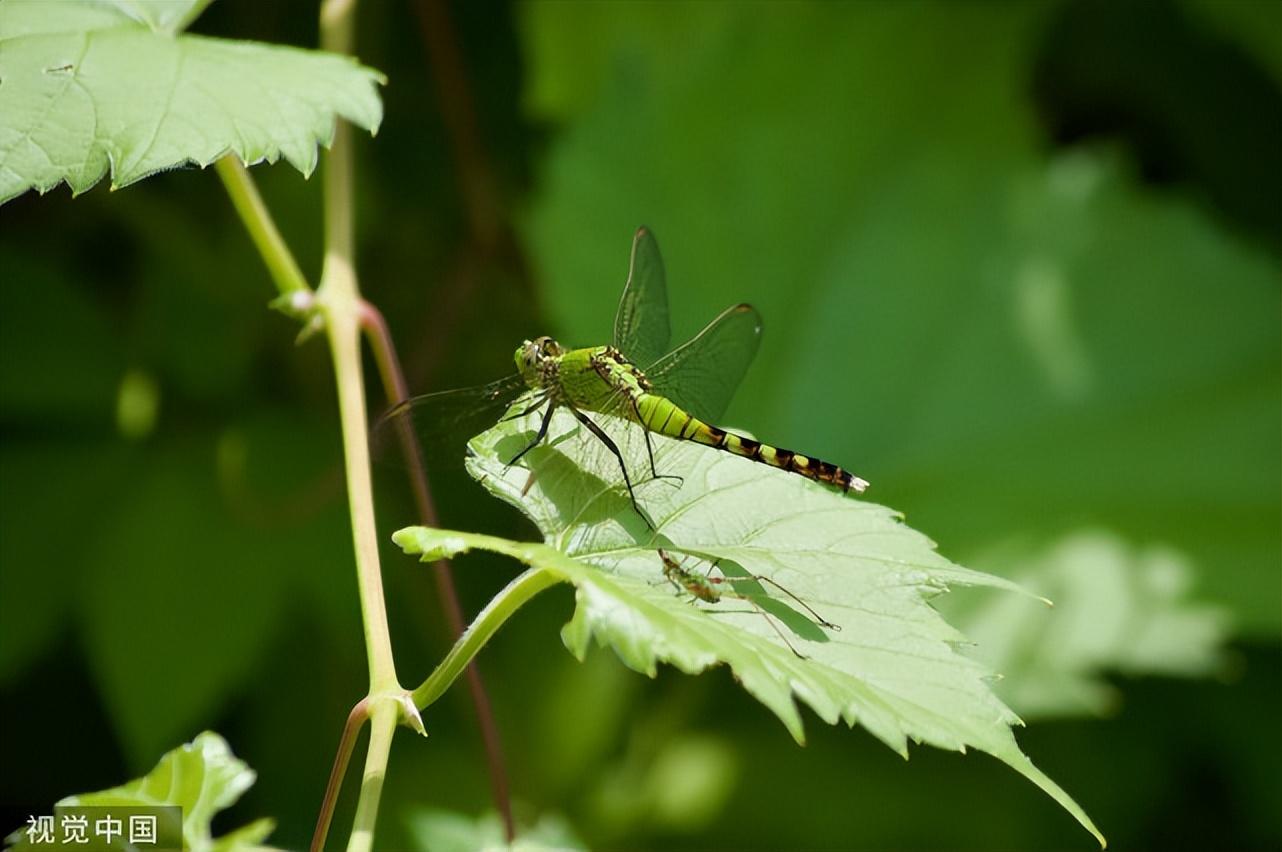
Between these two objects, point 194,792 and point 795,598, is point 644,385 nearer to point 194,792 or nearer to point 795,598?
point 795,598

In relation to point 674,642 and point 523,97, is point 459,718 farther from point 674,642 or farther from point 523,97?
point 674,642

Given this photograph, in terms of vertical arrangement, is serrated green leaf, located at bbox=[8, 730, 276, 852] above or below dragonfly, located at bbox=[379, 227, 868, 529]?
below

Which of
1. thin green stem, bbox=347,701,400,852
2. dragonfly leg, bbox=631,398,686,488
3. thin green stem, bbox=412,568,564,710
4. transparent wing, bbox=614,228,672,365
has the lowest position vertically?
thin green stem, bbox=347,701,400,852

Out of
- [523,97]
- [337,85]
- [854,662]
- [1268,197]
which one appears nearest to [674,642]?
[854,662]

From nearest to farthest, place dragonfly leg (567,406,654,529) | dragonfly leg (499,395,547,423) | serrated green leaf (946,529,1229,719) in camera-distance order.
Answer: dragonfly leg (567,406,654,529) < dragonfly leg (499,395,547,423) < serrated green leaf (946,529,1229,719)

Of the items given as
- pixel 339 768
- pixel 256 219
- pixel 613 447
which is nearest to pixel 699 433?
pixel 613 447

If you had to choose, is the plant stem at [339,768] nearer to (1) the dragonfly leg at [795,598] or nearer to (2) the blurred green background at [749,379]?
(1) the dragonfly leg at [795,598]

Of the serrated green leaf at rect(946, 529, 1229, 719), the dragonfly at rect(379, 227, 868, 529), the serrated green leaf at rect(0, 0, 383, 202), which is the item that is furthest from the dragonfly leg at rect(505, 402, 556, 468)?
the serrated green leaf at rect(946, 529, 1229, 719)

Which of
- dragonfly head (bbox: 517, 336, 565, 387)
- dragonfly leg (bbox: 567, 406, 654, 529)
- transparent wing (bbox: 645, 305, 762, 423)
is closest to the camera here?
dragonfly leg (bbox: 567, 406, 654, 529)

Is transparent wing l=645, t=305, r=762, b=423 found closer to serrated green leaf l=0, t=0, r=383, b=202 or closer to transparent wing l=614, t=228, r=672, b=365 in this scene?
transparent wing l=614, t=228, r=672, b=365
